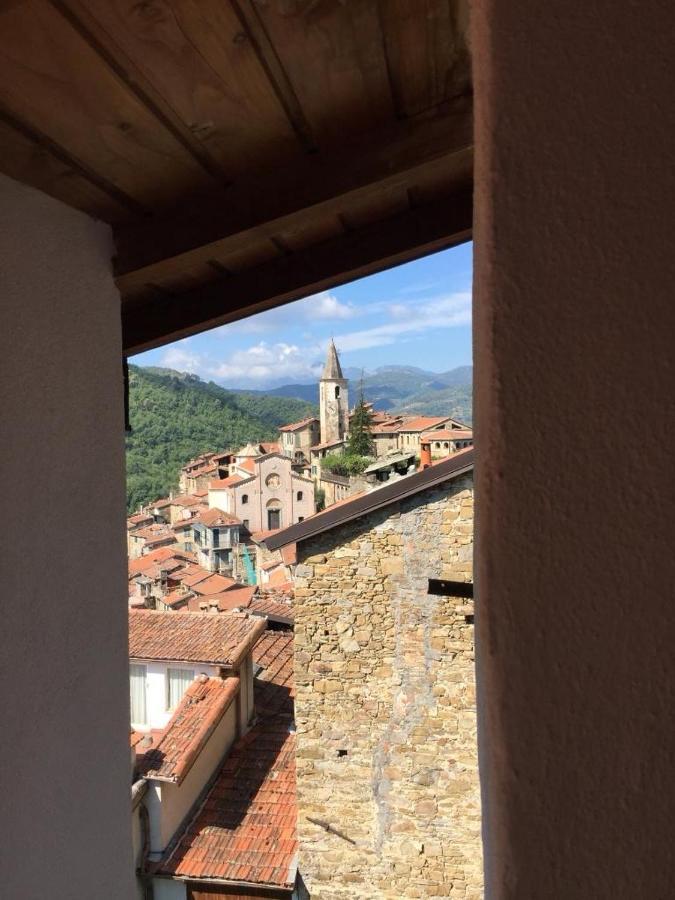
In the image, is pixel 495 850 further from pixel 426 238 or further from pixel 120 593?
pixel 426 238

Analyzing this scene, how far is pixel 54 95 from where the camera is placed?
3.11 ft

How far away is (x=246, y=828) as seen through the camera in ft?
18.5

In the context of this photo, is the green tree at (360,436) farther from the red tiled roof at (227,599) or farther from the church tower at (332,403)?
the red tiled roof at (227,599)

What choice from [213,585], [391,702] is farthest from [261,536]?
[391,702]

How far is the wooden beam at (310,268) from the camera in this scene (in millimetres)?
1648

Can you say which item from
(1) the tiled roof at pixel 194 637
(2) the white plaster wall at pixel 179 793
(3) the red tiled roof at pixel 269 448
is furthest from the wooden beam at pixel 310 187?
(3) the red tiled roof at pixel 269 448

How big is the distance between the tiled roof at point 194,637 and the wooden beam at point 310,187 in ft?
18.7

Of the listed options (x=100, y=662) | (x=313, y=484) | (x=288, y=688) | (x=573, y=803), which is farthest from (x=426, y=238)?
(x=313, y=484)

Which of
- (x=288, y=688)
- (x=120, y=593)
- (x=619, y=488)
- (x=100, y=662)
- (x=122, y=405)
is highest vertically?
(x=122, y=405)

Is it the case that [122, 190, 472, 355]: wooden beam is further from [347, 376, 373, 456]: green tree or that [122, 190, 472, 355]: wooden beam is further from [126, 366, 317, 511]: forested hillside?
[126, 366, 317, 511]: forested hillside

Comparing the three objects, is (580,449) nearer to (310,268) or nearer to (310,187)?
(310,187)

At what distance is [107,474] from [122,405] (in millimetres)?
181

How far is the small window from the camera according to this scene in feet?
22.4

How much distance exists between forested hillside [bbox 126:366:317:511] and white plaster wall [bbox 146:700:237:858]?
31206 millimetres
